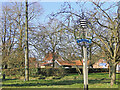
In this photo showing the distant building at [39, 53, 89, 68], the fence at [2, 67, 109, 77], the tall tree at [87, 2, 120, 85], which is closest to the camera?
the tall tree at [87, 2, 120, 85]

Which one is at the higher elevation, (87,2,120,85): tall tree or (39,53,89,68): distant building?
(87,2,120,85): tall tree

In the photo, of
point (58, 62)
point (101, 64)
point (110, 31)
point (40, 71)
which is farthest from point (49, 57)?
point (110, 31)

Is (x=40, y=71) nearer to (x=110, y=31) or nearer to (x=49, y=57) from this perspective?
(x=49, y=57)

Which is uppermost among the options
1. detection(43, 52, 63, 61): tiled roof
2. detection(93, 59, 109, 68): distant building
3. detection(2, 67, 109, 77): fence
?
detection(43, 52, 63, 61): tiled roof

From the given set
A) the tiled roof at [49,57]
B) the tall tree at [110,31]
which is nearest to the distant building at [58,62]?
the tiled roof at [49,57]

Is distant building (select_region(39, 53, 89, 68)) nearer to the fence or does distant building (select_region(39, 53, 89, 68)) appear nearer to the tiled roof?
the tiled roof

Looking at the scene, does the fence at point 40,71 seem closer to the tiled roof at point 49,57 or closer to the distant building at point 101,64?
the tiled roof at point 49,57

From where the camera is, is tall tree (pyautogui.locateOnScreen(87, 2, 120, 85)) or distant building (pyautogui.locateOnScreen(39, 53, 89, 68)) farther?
distant building (pyautogui.locateOnScreen(39, 53, 89, 68))

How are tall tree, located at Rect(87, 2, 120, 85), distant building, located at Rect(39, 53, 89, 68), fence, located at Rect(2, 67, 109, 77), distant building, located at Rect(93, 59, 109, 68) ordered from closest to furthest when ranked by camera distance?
tall tree, located at Rect(87, 2, 120, 85), fence, located at Rect(2, 67, 109, 77), distant building, located at Rect(39, 53, 89, 68), distant building, located at Rect(93, 59, 109, 68)

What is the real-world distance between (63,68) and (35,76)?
110 inches

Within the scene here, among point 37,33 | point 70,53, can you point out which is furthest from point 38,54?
point 70,53

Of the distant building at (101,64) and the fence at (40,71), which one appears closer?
the fence at (40,71)

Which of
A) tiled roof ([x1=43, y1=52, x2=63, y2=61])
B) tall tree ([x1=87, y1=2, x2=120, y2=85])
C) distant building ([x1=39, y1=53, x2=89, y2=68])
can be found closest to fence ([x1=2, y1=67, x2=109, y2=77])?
distant building ([x1=39, y1=53, x2=89, y2=68])

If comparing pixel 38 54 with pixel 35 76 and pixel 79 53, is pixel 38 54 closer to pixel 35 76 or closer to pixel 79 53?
pixel 35 76
